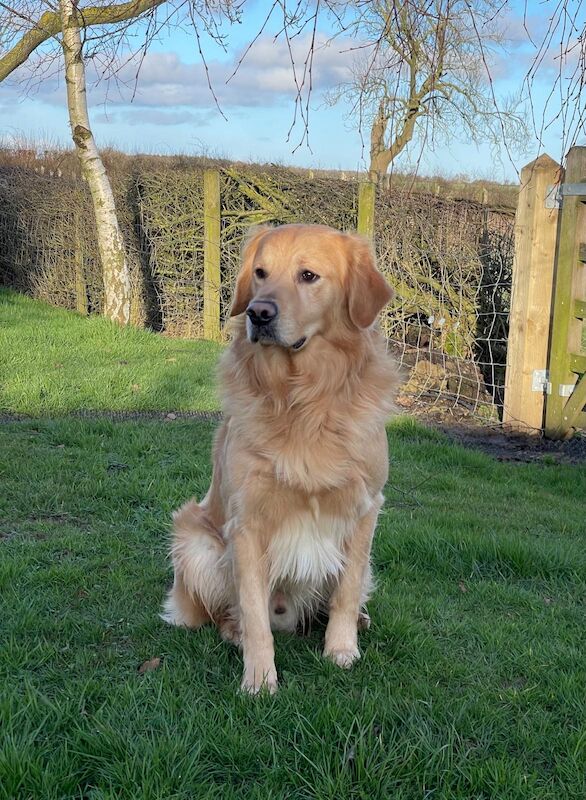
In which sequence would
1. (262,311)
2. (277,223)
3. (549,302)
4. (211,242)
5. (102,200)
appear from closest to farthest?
1. (262,311)
2. (549,302)
3. (277,223)
4. (211,242)
5. (102,200)

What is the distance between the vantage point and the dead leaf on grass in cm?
282

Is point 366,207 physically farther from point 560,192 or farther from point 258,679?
point 258,679

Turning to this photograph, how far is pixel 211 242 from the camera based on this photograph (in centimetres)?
1009

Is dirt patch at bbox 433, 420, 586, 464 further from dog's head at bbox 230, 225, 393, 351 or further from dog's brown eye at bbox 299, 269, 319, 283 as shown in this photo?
dog's brown eye at bbox 299, 269, 319, 283

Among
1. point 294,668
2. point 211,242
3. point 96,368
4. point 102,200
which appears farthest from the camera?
point 102,200

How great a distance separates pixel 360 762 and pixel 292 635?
3.37 ft

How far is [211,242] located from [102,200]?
5.19ft

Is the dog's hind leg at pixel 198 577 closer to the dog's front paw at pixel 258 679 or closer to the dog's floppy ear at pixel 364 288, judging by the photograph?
the dog's front paw at pixel 258 679

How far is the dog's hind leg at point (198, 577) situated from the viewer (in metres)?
3.09

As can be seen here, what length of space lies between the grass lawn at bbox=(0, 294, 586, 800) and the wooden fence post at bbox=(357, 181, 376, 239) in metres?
4.02

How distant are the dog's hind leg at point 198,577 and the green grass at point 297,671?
4.4 inches

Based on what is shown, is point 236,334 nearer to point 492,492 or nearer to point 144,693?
point 144,693

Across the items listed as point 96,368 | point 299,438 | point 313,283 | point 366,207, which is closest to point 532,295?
point 366,207

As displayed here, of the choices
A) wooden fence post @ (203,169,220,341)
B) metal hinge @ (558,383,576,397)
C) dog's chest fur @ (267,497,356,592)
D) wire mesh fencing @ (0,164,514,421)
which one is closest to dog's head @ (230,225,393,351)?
dog's chest fur @ (267,497,356,592)
